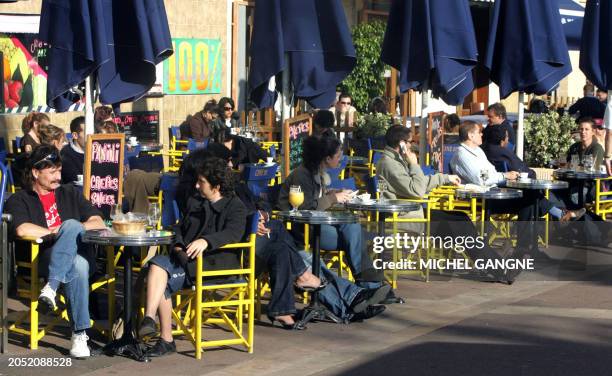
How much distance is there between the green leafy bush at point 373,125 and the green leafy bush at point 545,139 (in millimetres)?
2212

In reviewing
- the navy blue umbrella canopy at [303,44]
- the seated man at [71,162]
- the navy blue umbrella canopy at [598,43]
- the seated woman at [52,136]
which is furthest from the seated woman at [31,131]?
the navy blue umbrella canopy at [598,43]

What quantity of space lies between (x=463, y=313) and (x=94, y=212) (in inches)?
126

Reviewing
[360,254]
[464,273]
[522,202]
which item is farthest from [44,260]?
[522,202]

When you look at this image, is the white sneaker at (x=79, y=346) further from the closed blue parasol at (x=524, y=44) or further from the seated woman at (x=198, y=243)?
the closed blue parasol at (x=524, y=44)

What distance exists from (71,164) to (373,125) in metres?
8.29

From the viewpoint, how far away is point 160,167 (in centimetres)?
1439

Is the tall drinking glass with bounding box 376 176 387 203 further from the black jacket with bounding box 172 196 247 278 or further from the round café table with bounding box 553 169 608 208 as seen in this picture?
the round café table with bounding box 553 169 608 208

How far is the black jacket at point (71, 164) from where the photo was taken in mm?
11602

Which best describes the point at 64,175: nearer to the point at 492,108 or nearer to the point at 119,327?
the point at 119,327

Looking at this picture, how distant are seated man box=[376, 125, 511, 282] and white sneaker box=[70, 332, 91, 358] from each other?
13.3 feet

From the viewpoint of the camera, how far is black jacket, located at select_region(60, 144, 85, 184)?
11602 mm

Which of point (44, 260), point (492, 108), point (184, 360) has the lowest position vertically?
point (184, 360)

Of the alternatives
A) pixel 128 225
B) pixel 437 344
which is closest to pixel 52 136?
pixel 128 225

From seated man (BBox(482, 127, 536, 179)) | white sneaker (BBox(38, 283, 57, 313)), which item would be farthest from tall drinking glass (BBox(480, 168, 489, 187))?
white sneaker (BBox(38, 283, 57, 313))
